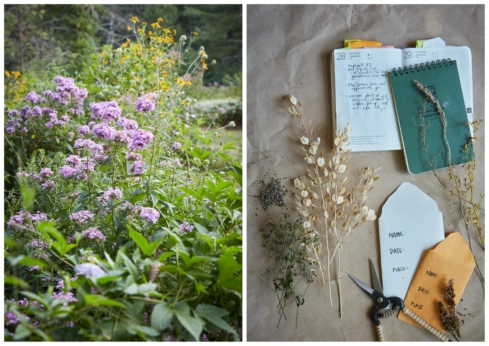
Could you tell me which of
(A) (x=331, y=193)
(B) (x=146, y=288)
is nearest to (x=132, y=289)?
(B) (x=146, y=288)

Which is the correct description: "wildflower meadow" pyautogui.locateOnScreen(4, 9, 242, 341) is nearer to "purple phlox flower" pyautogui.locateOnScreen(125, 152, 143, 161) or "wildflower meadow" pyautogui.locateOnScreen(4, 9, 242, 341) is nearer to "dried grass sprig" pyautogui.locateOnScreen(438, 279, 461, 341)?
"purple phlox flower" pyautogui.locateOnScreen(125, 152, 143, 161)

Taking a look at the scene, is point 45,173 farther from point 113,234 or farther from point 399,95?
point 399,95

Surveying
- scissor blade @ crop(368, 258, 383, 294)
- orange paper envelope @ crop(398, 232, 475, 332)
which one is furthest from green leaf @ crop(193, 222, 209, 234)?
orange paper envelope @ crop(398, 232, 475, 332)

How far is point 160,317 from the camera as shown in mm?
972

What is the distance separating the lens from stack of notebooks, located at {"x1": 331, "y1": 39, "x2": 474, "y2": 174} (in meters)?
1.39

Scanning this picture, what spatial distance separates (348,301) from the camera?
142 cm

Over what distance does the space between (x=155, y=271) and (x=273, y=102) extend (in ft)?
2.08

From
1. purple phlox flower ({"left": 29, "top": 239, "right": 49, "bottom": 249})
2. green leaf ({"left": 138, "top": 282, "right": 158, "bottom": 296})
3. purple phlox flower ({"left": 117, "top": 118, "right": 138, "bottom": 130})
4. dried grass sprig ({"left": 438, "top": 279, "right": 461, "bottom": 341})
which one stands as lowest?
dried grass sprig ({"left": 438, "top": 279, "right": 461, "bottom": 341})

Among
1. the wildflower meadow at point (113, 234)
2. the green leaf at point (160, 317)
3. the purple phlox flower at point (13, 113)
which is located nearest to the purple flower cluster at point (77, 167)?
the wildflower meadow at point (113, 234)

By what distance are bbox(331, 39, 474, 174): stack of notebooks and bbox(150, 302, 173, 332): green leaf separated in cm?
72

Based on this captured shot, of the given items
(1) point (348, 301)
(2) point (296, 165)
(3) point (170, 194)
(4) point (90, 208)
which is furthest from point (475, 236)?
(4) point (90, 208)

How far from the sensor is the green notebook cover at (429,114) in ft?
4.60

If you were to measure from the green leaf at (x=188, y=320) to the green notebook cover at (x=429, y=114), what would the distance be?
78 centimetres

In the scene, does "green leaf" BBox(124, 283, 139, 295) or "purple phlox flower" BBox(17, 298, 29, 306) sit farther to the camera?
"purple phlox flower" BBox(17, 298, 29, 306)
